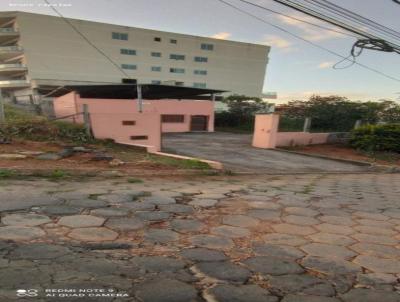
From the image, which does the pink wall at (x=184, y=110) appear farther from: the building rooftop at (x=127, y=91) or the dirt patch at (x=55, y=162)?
the dirt patch at (x=55, y=162)

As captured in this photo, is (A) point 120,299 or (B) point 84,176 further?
(B) point 84,176

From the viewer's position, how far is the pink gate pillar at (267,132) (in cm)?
1908

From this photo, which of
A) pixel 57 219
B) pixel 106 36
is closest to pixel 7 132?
pixel 57 219

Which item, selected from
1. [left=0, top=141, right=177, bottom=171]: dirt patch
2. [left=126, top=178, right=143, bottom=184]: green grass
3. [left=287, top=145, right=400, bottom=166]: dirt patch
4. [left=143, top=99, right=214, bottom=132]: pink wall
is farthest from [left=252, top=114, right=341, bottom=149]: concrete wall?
[left=126, top=178, right=143, bottom=184]: green grass

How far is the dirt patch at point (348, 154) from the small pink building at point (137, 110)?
7566mm

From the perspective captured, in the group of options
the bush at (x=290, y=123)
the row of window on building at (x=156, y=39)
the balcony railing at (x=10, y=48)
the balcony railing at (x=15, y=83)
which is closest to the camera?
the bush at (x=290, y=123)

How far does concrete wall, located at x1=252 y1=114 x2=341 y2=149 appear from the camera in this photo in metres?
19.1

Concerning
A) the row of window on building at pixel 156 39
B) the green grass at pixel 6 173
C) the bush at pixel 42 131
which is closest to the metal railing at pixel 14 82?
the row of window on building at pixel 156 39

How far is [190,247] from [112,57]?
45429 millimetres

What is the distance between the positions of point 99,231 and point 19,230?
66 centimetres

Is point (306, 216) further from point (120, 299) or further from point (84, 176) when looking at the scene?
point (84, 176)

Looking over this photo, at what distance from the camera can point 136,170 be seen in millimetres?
6758

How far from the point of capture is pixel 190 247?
2949 mm

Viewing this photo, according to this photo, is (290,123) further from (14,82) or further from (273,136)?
(14,82)
